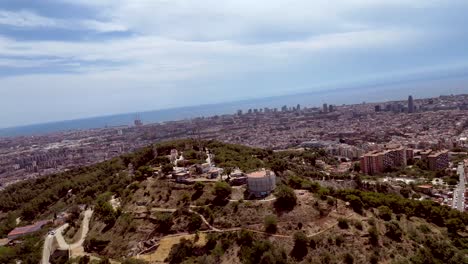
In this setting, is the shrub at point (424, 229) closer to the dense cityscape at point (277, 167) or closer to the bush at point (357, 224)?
the dense cityscape at point (277, 167)

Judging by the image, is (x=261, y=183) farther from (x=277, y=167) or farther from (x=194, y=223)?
(x=277, y=167)

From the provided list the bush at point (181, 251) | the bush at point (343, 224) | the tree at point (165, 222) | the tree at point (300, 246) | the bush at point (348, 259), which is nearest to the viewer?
the bush at point (348, 259)

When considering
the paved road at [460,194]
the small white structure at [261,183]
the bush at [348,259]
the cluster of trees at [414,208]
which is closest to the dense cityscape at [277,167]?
the small white structure at [261,183]

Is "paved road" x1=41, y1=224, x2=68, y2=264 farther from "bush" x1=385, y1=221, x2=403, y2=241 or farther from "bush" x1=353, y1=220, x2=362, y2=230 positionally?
"bush" x1=385, y1=221, x2=403, y2=241

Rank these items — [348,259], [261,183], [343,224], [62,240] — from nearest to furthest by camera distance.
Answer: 1. [348,259]
2. [343,224]
3. [261,183]
4. [62,240]

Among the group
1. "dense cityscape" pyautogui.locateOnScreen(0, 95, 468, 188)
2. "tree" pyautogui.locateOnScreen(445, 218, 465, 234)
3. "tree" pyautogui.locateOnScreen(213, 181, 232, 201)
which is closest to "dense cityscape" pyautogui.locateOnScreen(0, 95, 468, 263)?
"dense cityscape" pyautogui.locateOnScreen(0, 95, 468, 188)

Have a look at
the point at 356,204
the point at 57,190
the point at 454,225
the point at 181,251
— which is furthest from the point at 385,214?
the point at 57,190
